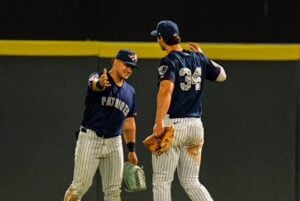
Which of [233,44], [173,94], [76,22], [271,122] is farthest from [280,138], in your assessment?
[76,22]

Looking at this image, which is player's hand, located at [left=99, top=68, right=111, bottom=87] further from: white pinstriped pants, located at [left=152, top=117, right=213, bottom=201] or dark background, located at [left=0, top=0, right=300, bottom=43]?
dark background, located at [left=0, top=0, right=300, bottom=43]

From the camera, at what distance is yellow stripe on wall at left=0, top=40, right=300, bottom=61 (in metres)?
8.48

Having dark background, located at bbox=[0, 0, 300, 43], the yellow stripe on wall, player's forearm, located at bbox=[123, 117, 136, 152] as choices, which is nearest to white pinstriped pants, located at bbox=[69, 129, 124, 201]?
player's forearm, located at bbox=[123, 117, 136, 152]

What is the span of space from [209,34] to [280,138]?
1.41 m

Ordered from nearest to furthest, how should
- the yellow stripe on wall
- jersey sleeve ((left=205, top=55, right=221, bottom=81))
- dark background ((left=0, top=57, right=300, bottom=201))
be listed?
jersey sleeve ((left=205, top=55, right=221, bottom=81))
the yellow stripe on wall
dark background ((left=0, top=57, right=300, bottom=201))

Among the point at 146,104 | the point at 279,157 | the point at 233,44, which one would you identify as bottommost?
the point at 279,157

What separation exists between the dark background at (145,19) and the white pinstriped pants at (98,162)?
2.02m

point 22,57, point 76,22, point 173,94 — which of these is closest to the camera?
point 173,94

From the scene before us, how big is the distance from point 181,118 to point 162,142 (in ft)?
1.05

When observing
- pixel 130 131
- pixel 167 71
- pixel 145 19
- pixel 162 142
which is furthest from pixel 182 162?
pixel 145 19

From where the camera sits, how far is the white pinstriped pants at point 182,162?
7.21 meters

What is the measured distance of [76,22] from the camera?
30.1 ft

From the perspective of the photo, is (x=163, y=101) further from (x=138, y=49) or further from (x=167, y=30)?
(x=138, y=49)

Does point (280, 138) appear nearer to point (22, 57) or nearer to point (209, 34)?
point (209, 34)
